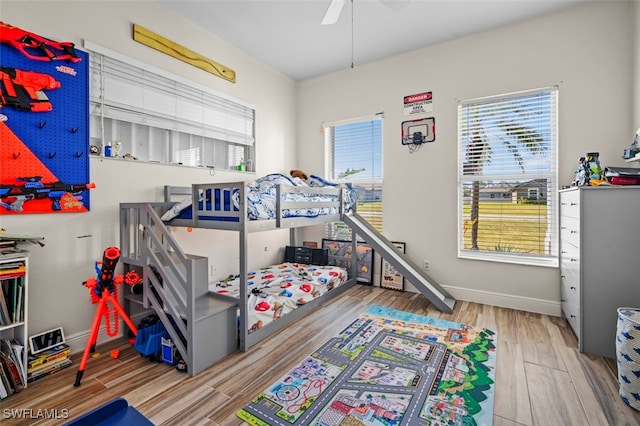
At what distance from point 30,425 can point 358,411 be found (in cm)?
167

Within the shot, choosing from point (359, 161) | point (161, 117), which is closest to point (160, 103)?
point (161, 117)

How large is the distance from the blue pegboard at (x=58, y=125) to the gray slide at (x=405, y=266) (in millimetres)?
2499

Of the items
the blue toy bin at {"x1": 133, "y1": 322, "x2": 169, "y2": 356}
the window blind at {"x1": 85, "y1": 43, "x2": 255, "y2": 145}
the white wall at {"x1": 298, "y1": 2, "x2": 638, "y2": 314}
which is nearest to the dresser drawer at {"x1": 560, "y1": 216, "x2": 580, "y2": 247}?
the white wall at {"x1": 298, "y1": 2, "x2": 638, "y2": 314}

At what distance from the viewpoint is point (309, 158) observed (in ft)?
14.9

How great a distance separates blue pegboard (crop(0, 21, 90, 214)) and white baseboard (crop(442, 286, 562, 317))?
11.9 ft

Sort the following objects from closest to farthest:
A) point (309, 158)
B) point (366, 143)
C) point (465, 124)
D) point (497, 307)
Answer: point (497, 307), point (465, 124), point (366, 143), point (309, 158)

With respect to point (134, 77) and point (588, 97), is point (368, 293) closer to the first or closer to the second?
point (588, 97)

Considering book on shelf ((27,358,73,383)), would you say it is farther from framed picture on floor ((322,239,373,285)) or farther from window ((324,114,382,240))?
window ((324,114,382,240))

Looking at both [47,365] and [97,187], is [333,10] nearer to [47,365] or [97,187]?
[97,187]

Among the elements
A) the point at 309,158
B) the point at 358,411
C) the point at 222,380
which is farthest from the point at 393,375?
the point at 309,158

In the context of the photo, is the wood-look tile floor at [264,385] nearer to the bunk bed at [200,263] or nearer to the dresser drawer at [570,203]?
the bunk bed at [200,263]

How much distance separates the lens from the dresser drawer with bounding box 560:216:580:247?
2285mm

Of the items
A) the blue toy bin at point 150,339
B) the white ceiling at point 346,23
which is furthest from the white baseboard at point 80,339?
the white ceiling at point 346,23

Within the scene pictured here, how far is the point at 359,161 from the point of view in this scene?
13.8ft
